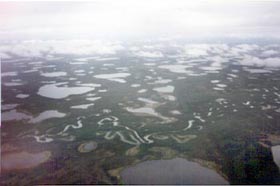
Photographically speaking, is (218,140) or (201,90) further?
(201,90)

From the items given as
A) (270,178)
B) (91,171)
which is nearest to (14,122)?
(91,171)

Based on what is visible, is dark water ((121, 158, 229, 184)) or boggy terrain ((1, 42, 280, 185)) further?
boggy terrain ((1, 42, 280, 185))

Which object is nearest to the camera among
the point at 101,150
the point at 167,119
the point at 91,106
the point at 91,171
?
the point at 91,171

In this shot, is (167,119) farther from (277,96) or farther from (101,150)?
(277,96)

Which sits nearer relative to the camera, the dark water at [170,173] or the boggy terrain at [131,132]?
the dark water at [170,173]

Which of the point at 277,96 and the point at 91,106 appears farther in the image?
the point at 277,96

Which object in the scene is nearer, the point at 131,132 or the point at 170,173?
the point at 170,173

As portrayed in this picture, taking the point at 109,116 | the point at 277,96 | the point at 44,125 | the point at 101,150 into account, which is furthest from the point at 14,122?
the point at 277,96

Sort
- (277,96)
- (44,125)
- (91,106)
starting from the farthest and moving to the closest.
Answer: (277,96)
(91,106)
(44,125)

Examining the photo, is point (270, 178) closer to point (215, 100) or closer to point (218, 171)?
point (218, 171)
